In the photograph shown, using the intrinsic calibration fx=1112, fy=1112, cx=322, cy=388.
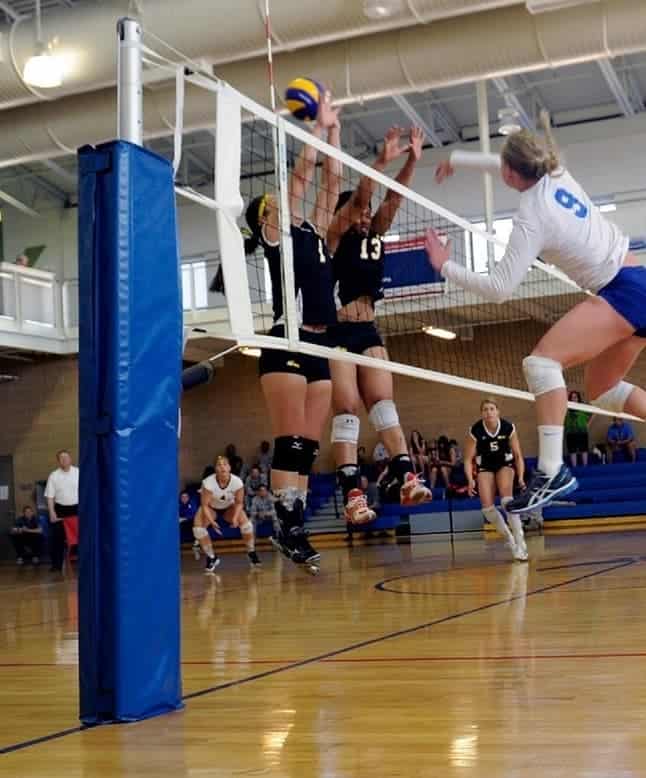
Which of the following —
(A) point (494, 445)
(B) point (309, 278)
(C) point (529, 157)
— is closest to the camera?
(C) point (529, 157)

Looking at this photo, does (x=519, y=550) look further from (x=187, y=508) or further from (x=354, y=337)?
(x=187, y=508)

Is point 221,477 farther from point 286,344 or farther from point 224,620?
point 286,344

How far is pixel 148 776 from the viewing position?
268 centimetres

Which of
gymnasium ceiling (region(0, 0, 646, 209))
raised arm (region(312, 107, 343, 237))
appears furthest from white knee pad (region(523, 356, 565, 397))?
gymnasium ceiling (region(0, 0, 646, 209))

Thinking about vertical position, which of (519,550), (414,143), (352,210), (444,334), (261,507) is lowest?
(519,550)

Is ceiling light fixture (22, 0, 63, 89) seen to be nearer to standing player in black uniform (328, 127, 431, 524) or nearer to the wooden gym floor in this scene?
standing player in black uniform (328, 127, 431, 524)

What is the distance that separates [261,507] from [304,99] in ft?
49.0

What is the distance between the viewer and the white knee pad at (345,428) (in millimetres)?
7777

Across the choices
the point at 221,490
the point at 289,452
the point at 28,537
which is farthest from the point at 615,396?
Answer: the point at 28,537

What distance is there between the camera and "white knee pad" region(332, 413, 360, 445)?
7.78m

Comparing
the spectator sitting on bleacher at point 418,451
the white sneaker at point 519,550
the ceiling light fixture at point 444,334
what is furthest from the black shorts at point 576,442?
the white sneaker at point 519,550

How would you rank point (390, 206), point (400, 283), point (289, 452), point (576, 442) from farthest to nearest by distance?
point (576, 442)
point (400, 283)
point (390, 206)
point (289, 452)

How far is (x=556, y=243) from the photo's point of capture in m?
5.45

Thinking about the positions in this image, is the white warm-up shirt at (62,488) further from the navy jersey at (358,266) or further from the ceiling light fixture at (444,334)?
the navy jersey at (358,266)
